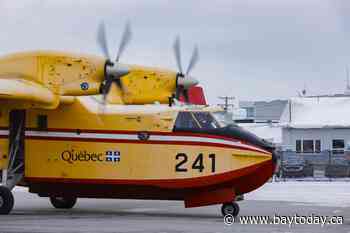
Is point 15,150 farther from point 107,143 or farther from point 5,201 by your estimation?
point 107,143

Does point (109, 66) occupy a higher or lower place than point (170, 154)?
higher

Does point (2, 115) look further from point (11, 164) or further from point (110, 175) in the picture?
point (110, 175)

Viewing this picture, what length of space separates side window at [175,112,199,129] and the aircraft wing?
3.42 meters

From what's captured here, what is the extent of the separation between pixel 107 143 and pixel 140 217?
2481mm

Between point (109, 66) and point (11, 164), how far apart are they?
4.00 meters

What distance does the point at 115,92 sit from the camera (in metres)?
24.5

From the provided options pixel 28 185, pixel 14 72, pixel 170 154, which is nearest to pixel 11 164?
pixel 28 185

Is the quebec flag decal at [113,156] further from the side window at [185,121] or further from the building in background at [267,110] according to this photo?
the building in background at [267,110]

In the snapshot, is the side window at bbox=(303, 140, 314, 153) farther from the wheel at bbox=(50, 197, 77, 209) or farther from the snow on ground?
the wheel at bbox=(50, 197, 77, 209)

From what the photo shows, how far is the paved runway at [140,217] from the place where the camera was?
1805cm

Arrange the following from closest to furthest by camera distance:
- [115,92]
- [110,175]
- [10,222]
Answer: [10,222] → [110,175] → [115,92]

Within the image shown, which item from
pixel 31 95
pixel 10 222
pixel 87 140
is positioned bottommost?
pixel 10 222

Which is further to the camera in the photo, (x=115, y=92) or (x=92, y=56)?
(x=115, y=92)

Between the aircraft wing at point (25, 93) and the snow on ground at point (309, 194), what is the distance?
10316 mm
